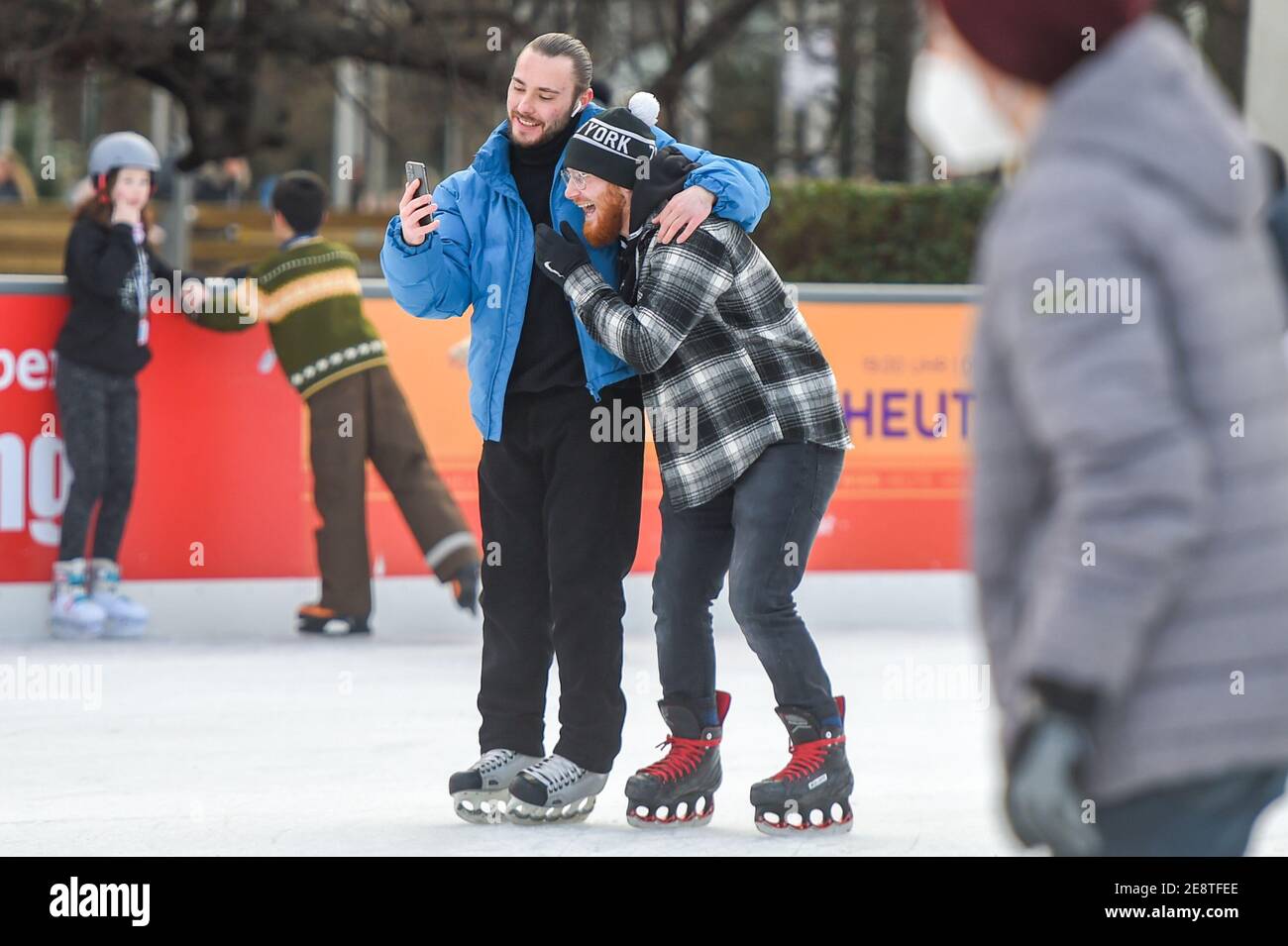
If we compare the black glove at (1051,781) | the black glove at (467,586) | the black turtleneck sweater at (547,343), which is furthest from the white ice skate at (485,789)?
the black glove at (467,586)

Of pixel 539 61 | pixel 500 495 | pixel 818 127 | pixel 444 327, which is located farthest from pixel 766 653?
pixel 818 127

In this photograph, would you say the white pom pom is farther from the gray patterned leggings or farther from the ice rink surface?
the gray patterned leggings

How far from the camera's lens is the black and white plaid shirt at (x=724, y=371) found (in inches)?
177

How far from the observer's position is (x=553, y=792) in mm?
4684

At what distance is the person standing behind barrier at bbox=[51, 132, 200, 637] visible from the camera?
7.77 metres

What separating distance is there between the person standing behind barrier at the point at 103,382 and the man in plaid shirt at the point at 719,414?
12.3 feet

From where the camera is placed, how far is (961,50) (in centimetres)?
203

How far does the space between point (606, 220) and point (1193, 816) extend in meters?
2.86

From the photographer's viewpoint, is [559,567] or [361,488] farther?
[361,488]

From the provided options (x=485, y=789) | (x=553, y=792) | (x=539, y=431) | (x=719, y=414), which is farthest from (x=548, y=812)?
(x=719, y=414)

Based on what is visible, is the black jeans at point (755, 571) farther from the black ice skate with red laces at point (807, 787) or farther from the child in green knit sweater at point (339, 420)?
the child in green knit sweater at point (339, 420)

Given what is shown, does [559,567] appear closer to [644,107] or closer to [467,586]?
[644,107]

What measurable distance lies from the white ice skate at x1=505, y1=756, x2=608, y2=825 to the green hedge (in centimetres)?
804

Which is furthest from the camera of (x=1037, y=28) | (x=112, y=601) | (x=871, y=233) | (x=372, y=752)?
(x=871, y=233)
